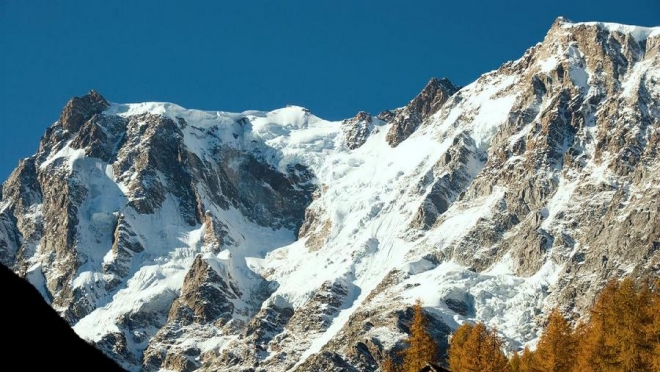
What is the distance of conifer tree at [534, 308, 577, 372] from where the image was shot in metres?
85.0

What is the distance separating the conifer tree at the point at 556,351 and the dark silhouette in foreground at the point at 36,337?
48.2 meters

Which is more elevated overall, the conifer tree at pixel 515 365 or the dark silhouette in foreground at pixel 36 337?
the conifer tree at pixel 515 365

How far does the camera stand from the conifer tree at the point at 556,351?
8500 centimetres

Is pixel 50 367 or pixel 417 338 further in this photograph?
pixel 417 338

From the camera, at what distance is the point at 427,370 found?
68.6 meters

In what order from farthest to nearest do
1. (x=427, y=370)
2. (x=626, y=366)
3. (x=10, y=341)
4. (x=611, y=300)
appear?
(x=611, y=300) < (x=626, y=366) < (x=427, y=370) < (x=10, y=341)

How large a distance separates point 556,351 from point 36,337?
171 ft

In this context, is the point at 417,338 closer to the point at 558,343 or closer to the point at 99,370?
the point at 558,343

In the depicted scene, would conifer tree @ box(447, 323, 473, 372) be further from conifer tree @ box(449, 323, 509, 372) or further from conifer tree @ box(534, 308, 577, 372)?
conifer tree @ box(534, 308, 577, 372)

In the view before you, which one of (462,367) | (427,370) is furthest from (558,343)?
(427,370)

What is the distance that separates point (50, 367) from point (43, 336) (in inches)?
57.0

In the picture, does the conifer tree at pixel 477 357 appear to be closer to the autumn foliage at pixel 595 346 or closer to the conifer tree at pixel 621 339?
the autumn foliage at pixel 595 346

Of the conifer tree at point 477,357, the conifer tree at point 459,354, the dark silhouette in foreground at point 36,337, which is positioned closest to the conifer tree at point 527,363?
the conifer tree at point 477,357

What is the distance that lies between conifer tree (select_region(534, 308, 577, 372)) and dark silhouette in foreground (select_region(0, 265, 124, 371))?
4822 cm
